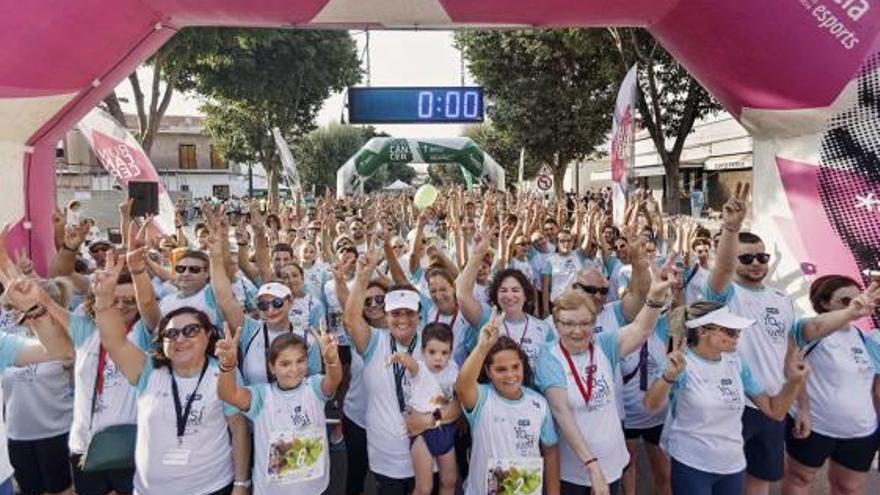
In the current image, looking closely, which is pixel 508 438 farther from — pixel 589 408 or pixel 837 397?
pixel 837 397

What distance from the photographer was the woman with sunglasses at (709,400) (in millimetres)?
3102

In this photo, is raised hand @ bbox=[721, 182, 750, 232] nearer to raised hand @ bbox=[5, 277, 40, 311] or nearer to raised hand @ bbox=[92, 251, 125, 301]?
raised hand @ bbox=[92, 251, 125, 301]

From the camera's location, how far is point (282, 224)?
835 cm

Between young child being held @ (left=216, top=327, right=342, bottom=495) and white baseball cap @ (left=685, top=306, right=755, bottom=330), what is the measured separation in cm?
168

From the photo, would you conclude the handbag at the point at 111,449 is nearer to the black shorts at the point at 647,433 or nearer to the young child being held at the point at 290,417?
the young child being held at the point at 290,417

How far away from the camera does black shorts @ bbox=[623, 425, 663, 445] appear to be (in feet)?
12.6

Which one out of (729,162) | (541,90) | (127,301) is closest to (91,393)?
(127,301)

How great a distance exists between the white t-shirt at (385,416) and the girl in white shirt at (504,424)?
41 centimetres

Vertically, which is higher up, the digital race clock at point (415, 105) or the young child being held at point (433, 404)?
the digital race clock at point (415, 105)

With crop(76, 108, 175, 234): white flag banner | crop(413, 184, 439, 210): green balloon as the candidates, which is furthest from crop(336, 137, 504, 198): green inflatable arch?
crop(76, 108, 175, 234): white flag banner

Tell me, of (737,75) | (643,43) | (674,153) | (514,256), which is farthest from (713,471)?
(674,153)

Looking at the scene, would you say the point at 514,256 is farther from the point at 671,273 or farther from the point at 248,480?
the point at 248,480

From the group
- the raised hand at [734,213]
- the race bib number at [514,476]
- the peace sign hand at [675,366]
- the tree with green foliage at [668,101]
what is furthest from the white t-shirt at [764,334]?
the tree with green foliage at [668,101]

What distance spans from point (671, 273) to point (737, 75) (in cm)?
220
